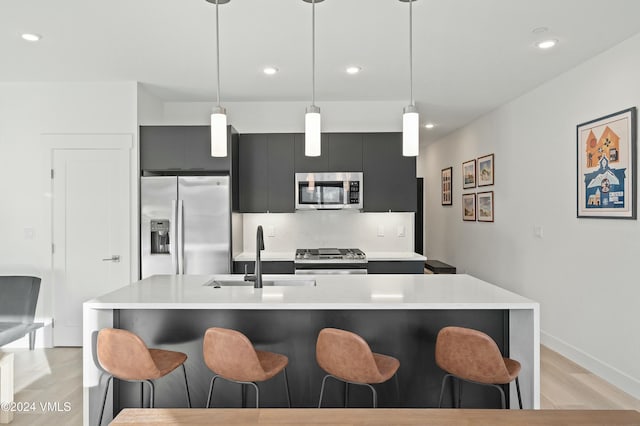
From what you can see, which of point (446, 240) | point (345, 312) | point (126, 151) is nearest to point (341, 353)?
point (345, 312)

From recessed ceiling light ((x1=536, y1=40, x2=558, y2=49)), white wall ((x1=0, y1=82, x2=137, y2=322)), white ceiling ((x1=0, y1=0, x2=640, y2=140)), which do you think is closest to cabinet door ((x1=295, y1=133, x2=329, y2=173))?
white ceiling ((x1=0, y1=0, x2=640, y2=140))

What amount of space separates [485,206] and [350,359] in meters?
4.41

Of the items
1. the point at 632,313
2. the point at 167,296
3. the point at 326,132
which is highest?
the point at 326,132

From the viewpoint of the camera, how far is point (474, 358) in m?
2.14

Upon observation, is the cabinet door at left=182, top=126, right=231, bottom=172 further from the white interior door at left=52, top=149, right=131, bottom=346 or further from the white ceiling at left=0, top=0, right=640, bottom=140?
the white interior door at left=52, top=149, right=131, bottom=346

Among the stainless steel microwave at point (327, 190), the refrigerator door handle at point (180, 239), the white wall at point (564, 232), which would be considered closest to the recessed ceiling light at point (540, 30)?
the white wall at point (564, 232)

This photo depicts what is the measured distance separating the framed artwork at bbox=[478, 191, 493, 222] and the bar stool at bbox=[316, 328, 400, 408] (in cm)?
407

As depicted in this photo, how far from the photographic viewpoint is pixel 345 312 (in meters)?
2.64

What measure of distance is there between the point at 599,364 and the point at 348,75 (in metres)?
3.29

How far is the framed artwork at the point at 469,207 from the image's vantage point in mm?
6418

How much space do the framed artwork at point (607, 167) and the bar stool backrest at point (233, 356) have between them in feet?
9.62

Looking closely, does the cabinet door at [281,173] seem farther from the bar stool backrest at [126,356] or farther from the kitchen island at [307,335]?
the bar stool backrest at [126,356]

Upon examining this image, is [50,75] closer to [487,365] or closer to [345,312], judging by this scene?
[345,312]

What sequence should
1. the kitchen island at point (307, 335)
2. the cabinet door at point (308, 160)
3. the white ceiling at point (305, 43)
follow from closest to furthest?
the kitchen island at point (307, 335) → the white ceiling at point (305, 43) → the cabinet door at point (308, 160)
